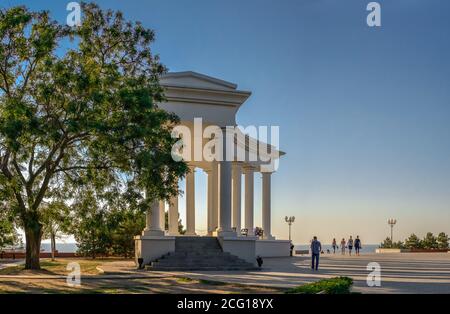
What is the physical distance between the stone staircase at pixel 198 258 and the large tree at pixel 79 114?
5.33 meters

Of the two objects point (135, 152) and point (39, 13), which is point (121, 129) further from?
point (39, 13)

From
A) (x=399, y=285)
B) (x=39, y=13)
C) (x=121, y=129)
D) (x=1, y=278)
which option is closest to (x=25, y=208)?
(x=1, y=278)

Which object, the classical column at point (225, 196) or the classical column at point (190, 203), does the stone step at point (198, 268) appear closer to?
the classical column at point (225, 196)

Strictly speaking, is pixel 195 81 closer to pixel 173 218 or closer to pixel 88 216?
pixel 173 218

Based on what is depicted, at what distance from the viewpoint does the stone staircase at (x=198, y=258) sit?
3322cm

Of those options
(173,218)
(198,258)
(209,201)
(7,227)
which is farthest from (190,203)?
(7,227)

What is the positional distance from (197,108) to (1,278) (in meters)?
15.2

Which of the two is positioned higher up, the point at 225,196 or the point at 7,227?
the point at 225,196

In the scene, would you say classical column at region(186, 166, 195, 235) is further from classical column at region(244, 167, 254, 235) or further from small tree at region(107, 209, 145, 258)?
small tree at region(107, 209, 145, 258)

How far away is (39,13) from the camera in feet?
99.5

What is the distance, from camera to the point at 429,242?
82375 millimetres

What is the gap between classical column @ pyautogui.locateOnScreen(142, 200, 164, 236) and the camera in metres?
35.1

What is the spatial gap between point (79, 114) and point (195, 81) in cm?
1103
